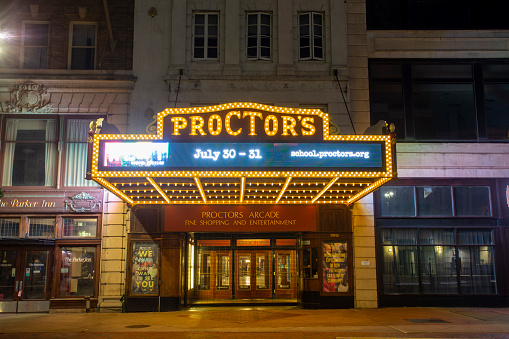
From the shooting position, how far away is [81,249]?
1809 centimetres

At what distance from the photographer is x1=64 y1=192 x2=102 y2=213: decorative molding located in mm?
18078

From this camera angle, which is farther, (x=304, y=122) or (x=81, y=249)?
(x=81, y=249)

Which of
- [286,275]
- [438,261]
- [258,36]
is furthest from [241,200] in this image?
[438,261]

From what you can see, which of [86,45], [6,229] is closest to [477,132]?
[86,45]

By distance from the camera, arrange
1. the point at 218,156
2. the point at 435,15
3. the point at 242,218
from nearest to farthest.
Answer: the point at 218,156 < the point at 242,218 < the point at 435,15

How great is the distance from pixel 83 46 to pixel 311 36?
9.34 m

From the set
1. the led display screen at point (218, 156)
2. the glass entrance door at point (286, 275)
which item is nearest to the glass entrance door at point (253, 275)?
the glass entrance door at point (286, 275)

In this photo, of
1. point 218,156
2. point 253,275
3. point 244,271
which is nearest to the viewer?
point 218,156

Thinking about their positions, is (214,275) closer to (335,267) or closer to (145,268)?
(145,268)

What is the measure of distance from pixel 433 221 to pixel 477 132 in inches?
163

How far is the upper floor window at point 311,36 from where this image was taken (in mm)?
19594

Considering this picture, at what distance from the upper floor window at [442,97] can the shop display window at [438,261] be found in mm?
3904

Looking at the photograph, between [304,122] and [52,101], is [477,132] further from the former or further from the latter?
[52,101]

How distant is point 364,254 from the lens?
18141 millimetres
